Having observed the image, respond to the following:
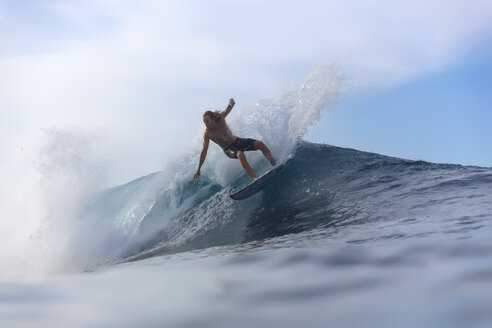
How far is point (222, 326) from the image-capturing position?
224 centimetres

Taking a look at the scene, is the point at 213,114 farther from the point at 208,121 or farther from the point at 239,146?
the point at 239,146

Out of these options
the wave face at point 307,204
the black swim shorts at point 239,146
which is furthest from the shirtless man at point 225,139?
the wave face at point 307,204

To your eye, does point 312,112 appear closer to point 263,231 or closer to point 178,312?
point 263,231

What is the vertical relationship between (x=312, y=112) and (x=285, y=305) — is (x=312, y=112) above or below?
above

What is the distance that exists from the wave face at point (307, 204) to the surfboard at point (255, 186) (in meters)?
0.17

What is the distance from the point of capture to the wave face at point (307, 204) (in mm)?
5504

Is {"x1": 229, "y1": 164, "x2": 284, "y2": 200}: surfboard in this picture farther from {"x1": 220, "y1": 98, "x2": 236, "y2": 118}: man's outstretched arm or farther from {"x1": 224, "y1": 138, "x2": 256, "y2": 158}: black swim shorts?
{"x1": 220, "y1": 98, "x2": 236, "y2": 118}: man's outstretched arm

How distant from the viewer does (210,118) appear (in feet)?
27.9

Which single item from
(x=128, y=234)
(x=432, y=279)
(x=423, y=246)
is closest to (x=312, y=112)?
(x=128, y=234)

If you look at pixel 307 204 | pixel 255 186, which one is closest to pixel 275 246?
pixel 307 204

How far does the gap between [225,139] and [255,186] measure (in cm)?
113

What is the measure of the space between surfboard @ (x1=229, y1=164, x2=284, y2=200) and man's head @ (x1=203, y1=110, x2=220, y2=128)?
1406mm

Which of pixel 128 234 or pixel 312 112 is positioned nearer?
pixel 128 234

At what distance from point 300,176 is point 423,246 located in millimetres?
5552
